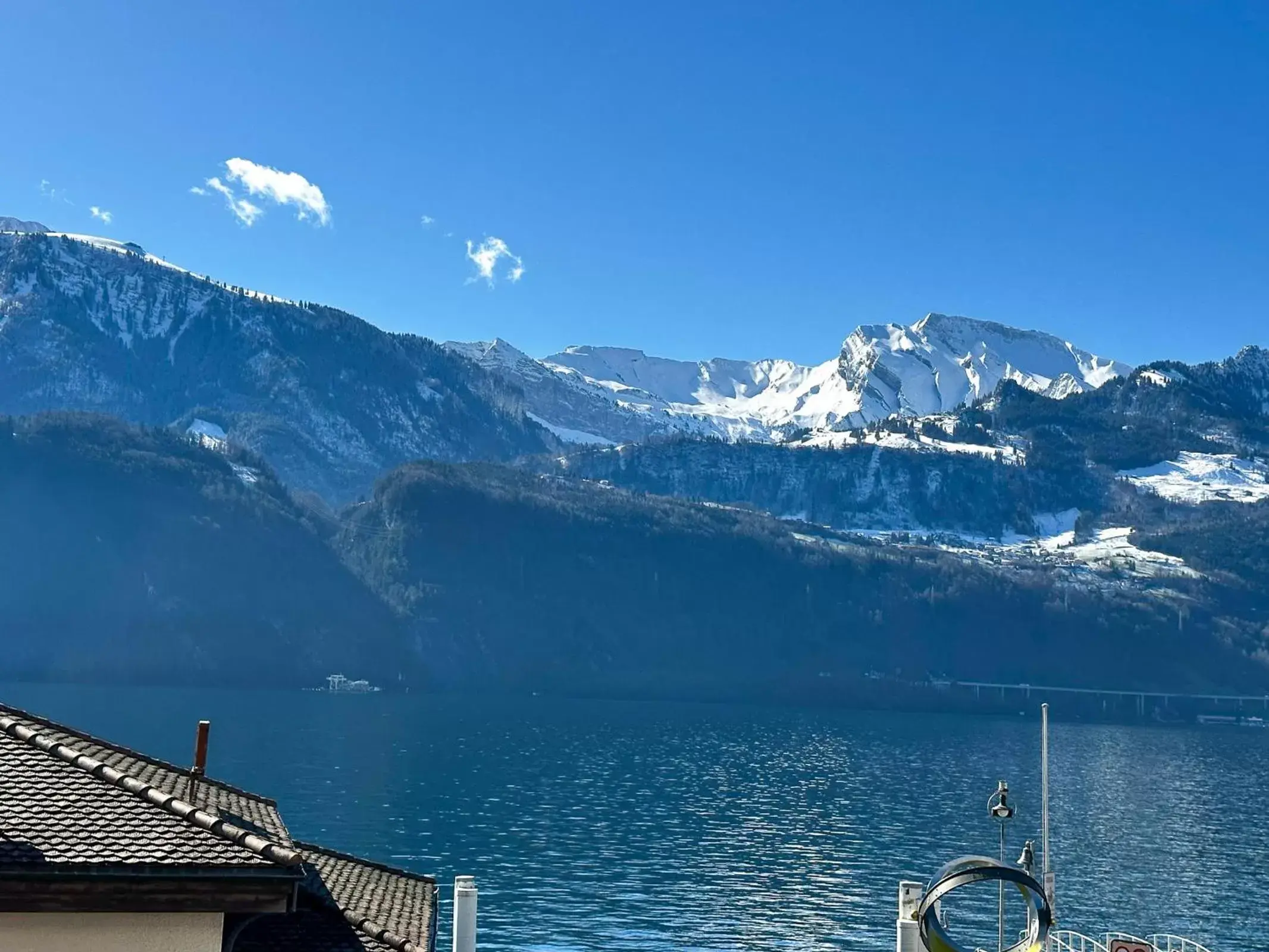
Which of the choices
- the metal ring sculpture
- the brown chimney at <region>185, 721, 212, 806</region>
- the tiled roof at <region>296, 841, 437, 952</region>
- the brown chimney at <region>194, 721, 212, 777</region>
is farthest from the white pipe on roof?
the metal ring sculpture

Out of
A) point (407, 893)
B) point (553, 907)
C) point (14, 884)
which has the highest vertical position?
point (14, 884)

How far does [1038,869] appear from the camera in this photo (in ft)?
443

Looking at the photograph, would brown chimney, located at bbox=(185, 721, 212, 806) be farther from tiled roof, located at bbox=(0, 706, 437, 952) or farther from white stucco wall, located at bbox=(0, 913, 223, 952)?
white stucco wall, located at bbox=(0, 913, 223, 952)

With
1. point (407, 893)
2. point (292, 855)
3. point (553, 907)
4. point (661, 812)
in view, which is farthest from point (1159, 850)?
point (292, 855)

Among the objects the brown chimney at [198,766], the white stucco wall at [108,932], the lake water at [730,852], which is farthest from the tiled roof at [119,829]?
the lake water at [730,852]

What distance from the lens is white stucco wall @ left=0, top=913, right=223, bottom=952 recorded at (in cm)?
1788

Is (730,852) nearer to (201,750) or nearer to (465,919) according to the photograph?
(465,919)

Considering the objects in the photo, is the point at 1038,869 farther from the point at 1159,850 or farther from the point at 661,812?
the point at 661,812

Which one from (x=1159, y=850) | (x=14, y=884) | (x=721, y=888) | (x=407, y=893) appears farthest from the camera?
(x=1159, y=850)

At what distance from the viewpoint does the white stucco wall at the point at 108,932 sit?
704 inches

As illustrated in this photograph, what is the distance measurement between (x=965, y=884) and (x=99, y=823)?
19091mm

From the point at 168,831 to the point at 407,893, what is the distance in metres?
16.2

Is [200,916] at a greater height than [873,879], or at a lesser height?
greater

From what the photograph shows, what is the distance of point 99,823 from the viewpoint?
18766 mm
